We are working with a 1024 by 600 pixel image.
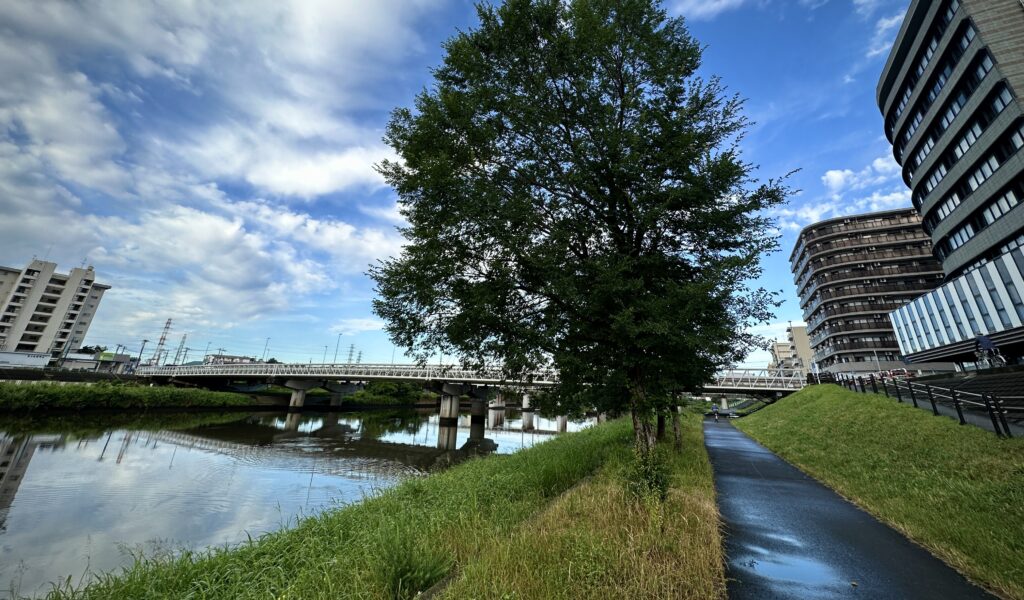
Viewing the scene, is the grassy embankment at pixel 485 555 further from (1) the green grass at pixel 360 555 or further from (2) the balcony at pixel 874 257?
(2) the balcony at pixel 874 257

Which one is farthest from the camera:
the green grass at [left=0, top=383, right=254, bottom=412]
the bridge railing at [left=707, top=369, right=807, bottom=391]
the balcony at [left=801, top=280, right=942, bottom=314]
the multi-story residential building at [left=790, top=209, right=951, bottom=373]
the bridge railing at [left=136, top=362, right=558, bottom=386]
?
the multi-story residential building at [left=790, top=209, right=951, bottom=373]

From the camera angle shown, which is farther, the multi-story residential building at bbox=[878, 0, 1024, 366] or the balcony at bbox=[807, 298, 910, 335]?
the balcony at bbox=[807, 298, 910, 335]

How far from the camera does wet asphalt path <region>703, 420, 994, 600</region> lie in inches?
199

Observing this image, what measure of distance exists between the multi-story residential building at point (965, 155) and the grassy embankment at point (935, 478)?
28.3m

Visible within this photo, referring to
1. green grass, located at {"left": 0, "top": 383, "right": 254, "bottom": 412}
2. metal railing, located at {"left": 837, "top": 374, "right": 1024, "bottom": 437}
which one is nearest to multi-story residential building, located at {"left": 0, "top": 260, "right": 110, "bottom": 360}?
green grass, located at {"left": 0, "top": 383, "right": 254, "bottom": 412}

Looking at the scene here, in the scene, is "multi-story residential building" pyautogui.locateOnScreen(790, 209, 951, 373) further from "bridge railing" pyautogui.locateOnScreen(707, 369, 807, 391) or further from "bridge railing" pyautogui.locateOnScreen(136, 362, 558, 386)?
"bridge railing" pyautogui.locateOnScreen(136, 362, 558, 386)

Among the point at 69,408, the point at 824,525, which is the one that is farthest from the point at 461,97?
the point at 69,408

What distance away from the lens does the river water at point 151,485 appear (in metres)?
9.31

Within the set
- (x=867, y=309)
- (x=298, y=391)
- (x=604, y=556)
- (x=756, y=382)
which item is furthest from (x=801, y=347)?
(x=604, y=556)

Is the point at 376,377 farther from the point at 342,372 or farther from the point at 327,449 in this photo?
the point at 327,449

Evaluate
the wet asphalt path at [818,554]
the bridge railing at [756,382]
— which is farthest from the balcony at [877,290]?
the wet asphalt path at [818,554]

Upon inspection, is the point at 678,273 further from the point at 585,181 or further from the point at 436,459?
the point at 436,459

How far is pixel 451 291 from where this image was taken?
32.6ft

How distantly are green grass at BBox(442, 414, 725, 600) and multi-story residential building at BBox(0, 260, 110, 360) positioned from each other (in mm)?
129910
